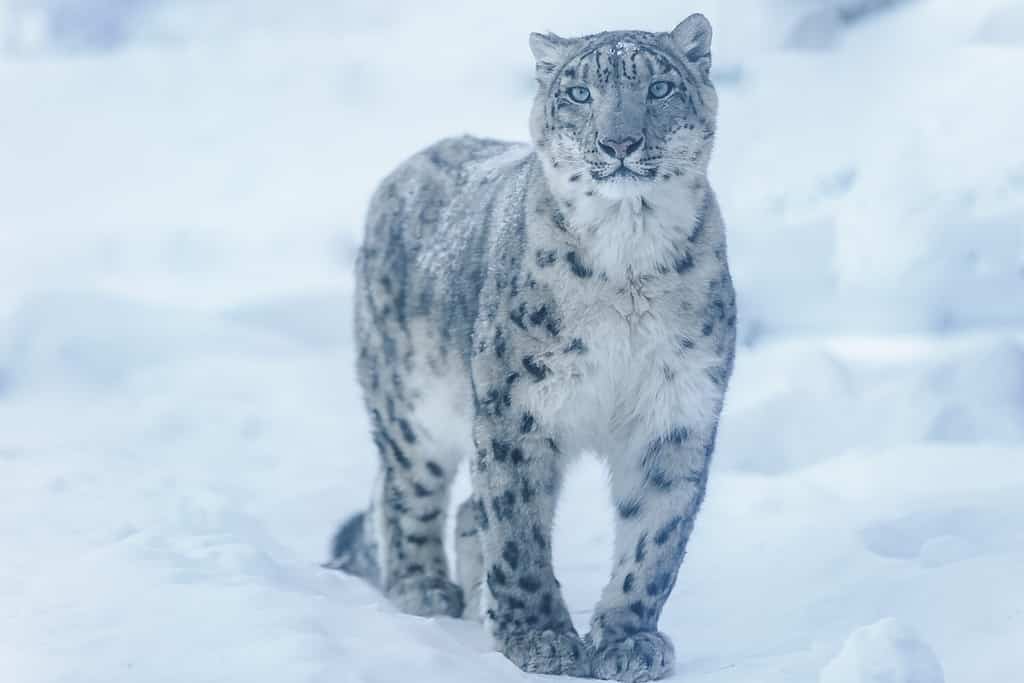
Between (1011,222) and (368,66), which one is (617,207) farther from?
(368,66)

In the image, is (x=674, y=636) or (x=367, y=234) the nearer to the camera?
(x=674, y=636)

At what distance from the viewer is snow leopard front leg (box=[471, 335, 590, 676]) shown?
4.30 meters

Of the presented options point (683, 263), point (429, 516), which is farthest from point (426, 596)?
point (683, 263)

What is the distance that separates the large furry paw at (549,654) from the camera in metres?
4.29

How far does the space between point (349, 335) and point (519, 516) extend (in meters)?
5.79

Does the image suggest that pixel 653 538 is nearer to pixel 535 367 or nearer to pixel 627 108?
pixel 535 367

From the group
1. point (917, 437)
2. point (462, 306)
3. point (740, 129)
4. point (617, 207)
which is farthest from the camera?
point (740, 129)

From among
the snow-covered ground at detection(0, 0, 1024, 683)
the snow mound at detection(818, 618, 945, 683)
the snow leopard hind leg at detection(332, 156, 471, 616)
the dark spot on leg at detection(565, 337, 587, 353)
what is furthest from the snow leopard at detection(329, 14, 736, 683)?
the snow mound at detection(818, 618, 945, 683)

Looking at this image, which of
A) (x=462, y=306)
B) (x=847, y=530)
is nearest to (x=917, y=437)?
(x=847, y=530)

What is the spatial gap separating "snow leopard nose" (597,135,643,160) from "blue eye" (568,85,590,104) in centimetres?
21

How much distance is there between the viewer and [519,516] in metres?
4.36

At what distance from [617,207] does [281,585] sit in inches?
51.0

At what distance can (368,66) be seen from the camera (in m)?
13.6

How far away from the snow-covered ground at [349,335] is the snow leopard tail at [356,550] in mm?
316
